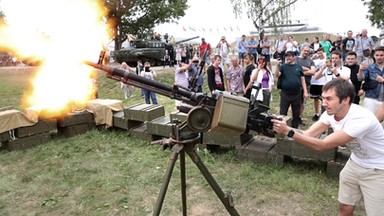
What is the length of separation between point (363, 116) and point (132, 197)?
366 centimetres

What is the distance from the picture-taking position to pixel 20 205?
5074 millimetres

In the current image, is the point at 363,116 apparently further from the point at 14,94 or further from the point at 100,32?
the point at 14,94

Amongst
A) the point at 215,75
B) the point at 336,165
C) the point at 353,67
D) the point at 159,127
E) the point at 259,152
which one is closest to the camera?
the point at 336,165

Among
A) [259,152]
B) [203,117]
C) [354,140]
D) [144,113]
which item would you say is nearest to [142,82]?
[203,117]

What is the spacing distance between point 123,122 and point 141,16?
2181cm

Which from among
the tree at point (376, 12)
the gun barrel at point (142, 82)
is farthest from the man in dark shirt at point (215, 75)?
the tree at point (376, 12)

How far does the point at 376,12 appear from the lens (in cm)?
3070

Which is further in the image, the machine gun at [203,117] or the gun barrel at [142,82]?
the gun barrel at [142,82]

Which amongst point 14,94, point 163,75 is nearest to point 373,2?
point 163,75

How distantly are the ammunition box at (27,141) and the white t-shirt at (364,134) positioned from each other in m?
7.10

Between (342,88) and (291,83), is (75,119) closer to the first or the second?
(291,83)

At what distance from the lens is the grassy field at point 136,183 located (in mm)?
4770

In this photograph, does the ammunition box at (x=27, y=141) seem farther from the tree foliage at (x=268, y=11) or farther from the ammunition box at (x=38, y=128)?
the tree foliage at (x=268, y=11)

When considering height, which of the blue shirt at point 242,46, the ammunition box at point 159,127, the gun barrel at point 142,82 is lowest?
the ammunition box at point 159,127
